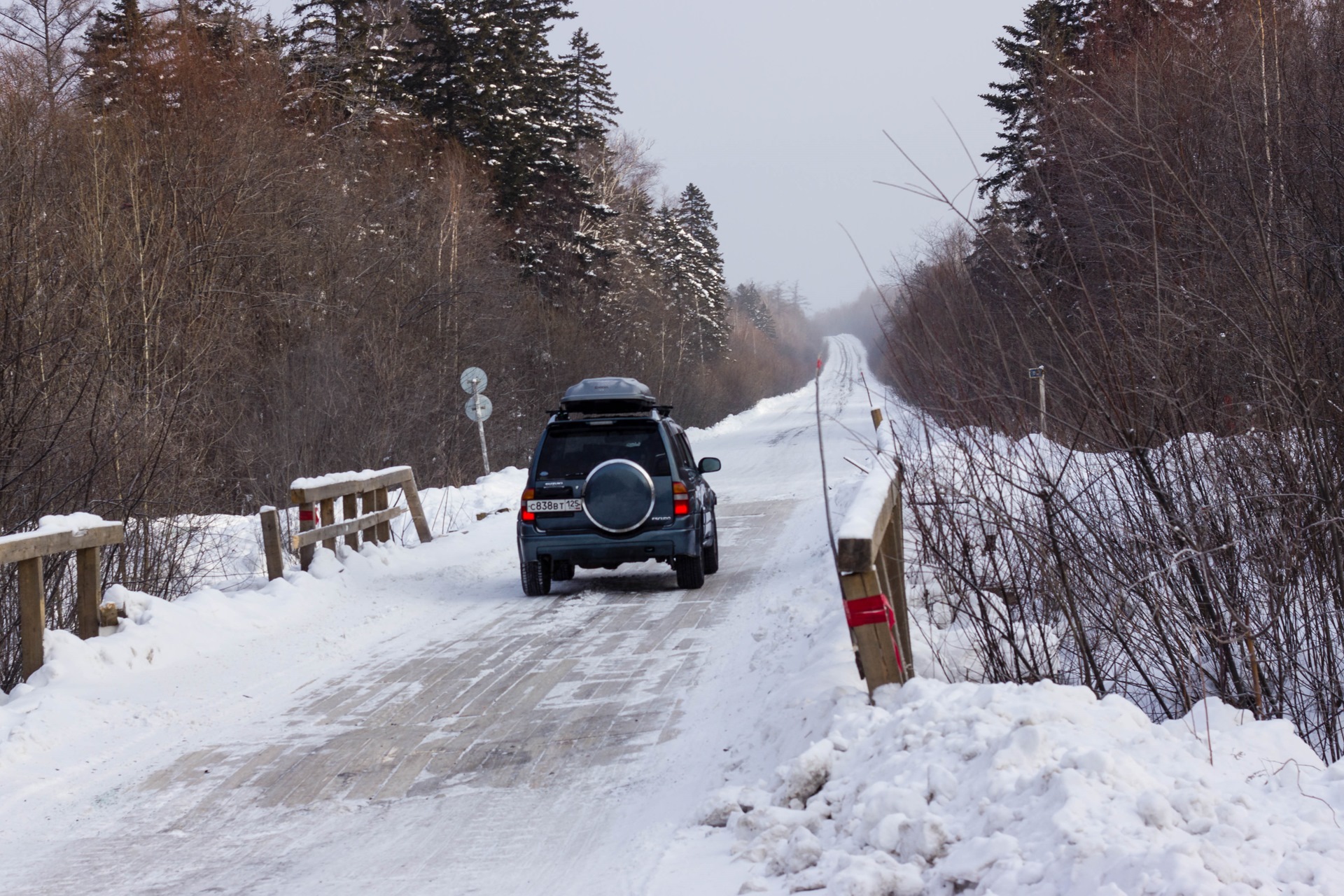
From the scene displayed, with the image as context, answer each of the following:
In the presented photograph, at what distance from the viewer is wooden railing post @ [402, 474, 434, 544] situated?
15.5 metres

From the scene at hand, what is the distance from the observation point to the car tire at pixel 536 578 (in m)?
11.7

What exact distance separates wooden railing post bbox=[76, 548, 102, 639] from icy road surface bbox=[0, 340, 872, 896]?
0.33 meters

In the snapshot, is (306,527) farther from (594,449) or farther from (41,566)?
(41,566)

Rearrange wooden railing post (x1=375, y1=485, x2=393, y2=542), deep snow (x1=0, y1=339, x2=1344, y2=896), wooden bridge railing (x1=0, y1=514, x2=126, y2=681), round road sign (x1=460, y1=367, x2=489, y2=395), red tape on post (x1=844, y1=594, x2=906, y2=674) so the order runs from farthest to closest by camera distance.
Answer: round road sign (x1=460, y1=367, x2=489, y2=395) < wooden railing post (x1=375, y1=485, x2=393, y2=542) < wooden bridge railing (x1=0, y1=514, x2=126, y2=681) < red tape on post (x1=844, y1=594, x2=906, y2=674) < deep snow (x1=0, y1=339, x2=1344, y2=896)

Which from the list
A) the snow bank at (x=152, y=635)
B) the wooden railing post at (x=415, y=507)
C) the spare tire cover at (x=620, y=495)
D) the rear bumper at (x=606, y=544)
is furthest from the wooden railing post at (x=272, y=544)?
the wooden railing post at (x=415, y=507)

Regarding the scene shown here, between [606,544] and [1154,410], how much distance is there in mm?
7034

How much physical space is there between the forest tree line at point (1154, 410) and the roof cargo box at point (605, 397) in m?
6.58

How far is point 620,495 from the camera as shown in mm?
11398

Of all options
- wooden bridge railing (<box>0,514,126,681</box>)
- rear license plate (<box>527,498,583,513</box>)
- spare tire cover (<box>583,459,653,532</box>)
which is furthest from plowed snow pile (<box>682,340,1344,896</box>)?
rear license plate (<box>527,498,583,513</box>)

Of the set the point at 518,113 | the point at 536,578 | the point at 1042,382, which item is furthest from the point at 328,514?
the point at 518,113

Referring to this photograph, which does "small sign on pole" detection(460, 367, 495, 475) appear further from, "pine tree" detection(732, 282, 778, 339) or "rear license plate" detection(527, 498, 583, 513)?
"pine tree" detection(732, 282, 778, 339)

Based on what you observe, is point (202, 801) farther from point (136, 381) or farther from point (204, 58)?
point (204, 58)

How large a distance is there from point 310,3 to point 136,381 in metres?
21.9

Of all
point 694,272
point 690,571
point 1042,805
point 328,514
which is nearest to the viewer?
point 1042,805
